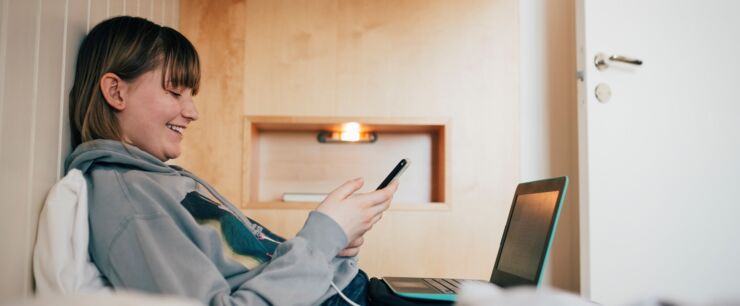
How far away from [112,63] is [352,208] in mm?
472

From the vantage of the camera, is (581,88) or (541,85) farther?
(541,85)

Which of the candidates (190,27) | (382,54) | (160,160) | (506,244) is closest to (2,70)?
(160,160)

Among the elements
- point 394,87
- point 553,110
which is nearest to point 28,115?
point 394,87

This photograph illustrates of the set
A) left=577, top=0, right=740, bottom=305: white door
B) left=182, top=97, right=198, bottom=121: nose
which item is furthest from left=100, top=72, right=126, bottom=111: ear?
left=577, top=0, right=740, bottom=305: white door

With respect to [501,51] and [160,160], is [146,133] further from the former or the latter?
[501,51]

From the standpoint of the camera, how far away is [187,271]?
818 mm

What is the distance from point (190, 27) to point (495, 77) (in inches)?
38.0

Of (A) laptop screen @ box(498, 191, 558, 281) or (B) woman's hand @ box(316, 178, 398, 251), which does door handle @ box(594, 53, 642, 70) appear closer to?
(A) laptop screen @ box(498, 191, 558, 281)

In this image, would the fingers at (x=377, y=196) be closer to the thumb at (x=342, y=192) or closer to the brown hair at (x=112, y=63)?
the thumb at (x=342, y=192)

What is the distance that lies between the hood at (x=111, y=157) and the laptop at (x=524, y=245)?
0.48m

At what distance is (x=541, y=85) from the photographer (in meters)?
2.02

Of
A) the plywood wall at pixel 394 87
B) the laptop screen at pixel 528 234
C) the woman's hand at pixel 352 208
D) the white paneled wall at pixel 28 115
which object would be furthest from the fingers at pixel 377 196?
the plywood wall at pixel 394 87

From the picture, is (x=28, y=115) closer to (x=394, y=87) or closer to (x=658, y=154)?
(x=394, y=87)

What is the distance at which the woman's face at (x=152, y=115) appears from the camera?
41.0 inches
